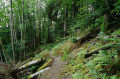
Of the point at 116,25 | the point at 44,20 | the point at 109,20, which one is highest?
the point at 44,20

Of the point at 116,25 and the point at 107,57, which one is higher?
the point at 116,25

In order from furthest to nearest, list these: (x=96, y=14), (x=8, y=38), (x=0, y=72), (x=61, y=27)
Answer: (x=8, y=38) < (x=61, y=27) < (x=0, y=72) < (x=96, y=14)

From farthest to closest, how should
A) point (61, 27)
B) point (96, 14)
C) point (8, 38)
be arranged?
1. point (8, 38)
2. point (61, 27)
3. point (96, 14)

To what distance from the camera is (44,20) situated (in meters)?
18.0

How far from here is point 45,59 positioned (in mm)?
7895

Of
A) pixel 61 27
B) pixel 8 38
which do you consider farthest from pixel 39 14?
pixel 8 38

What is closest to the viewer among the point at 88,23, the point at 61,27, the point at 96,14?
the point at 96,14

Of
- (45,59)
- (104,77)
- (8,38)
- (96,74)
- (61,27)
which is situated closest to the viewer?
(104,77)

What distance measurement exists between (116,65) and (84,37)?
444cm

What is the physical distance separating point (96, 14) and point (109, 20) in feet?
4.98

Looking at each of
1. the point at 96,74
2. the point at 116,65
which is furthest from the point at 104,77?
the point at 116,65

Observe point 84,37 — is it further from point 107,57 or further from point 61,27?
point 61,27

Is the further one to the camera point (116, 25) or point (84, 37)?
point (84, 37)

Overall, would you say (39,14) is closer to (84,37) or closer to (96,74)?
(84,37)
